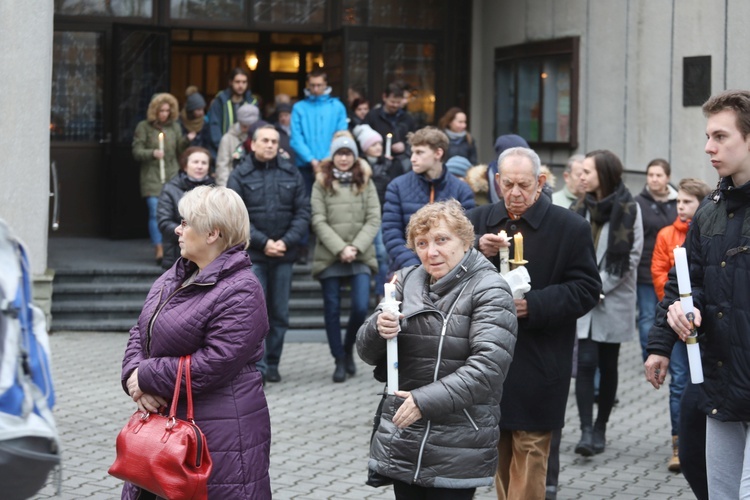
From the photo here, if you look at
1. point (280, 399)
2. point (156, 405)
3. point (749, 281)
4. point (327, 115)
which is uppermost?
point (327, 115)

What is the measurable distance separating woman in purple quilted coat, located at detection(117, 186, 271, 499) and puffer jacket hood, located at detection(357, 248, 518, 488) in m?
0.48

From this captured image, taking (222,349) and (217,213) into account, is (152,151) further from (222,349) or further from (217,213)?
(222,349)

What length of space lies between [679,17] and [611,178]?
589cm

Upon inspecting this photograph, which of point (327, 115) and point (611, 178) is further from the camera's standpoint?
point (327, 115)

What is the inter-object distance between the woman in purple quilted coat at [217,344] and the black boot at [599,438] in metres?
3.84

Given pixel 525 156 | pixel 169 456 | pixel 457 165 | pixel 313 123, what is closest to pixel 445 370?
pixel 169 456

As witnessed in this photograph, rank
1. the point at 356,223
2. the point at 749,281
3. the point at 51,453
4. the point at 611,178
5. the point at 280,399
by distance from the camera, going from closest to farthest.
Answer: the point at 51,453 → the point at 749,281 → the point at 611,178 → the point at 280,399 → the point at 356,223

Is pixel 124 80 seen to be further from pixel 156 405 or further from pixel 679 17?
pixel 156 405

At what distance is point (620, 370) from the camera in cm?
1183

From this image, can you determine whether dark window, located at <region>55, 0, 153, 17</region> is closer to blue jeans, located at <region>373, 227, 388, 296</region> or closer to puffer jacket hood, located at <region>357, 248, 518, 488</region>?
blue jeans, located at <region>373, 227, 388, 296</region>

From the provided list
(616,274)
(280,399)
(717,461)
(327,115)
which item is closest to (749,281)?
(717,461)

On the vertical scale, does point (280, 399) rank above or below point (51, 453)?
below

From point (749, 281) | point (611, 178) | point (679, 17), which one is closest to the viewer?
point (749, 281)

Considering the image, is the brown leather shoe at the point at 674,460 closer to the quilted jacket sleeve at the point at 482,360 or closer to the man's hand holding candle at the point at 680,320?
the man's hand holding candle at the point at 680,320
